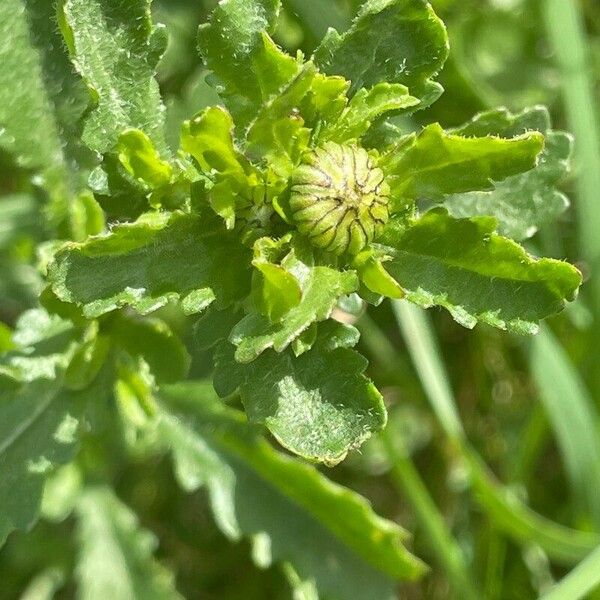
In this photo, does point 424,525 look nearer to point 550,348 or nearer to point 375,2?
point 550,348

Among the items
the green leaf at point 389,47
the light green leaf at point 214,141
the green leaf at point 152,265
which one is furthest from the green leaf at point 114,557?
the green leaf at point 389,47

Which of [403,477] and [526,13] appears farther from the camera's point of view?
[526,13]

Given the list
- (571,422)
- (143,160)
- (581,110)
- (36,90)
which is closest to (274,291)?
(143,160)

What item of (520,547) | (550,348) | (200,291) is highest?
(200,291)

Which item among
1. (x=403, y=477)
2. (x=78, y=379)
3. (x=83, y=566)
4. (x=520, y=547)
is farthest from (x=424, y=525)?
(x=78, y=379)

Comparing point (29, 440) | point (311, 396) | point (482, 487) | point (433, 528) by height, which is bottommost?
point (433, 528)

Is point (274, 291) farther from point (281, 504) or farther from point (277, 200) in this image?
point (281, 504)

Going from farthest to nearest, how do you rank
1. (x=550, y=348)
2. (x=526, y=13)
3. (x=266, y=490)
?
(x=526, y=13), (x=550, y=348), (x=266, y=490)
